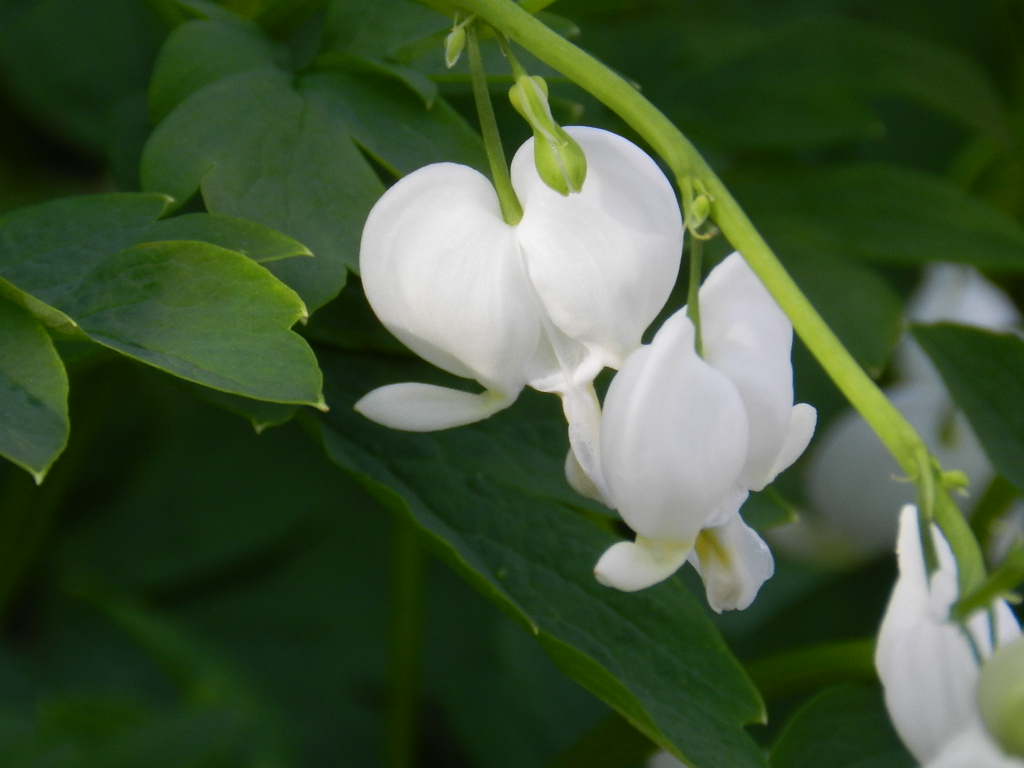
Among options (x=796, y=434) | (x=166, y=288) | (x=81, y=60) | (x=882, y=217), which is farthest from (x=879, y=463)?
(x=81, y=60)

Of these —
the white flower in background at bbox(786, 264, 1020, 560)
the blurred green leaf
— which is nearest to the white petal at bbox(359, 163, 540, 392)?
the white flower in background at bbox(786, 264, 1020, 560)

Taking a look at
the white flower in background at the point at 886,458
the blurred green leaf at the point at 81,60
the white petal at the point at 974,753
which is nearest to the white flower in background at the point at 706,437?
the white petal at the point at 974,753

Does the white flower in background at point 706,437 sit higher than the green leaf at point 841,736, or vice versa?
the white flower in background at point 706,437

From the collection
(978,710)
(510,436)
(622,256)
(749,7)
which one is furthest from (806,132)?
(978,710)

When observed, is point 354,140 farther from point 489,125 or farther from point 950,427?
point 950,427

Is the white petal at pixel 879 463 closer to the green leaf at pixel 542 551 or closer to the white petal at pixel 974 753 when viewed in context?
the green leaf at pixel 542 551

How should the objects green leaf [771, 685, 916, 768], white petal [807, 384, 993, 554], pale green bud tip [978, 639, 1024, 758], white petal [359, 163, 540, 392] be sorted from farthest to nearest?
white petal [807, 384, 993, 554] < green leaf [771, 685, 916, 768] < white petal [359, 163, 540, 392] < pale green bud tip [978, 639, 1024, 758]

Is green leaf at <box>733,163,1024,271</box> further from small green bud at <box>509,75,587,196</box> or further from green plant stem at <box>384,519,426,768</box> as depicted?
small green bud at <box>509,75,587,196</box>

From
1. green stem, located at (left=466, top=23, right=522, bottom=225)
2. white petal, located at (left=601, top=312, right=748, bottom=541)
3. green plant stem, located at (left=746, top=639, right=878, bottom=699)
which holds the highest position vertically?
green stem, located at (left=466, top=23, right=522, bottom=225)
